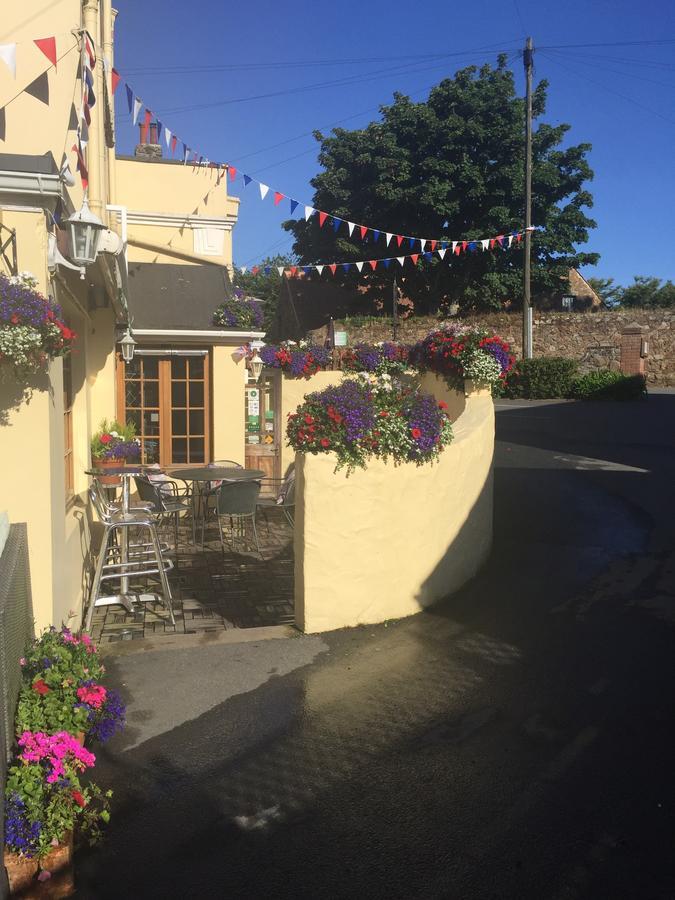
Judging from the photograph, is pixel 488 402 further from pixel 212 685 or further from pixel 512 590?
pixel 212 685

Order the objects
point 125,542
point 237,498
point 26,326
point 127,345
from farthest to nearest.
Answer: point 127,345 < point 237,498 < point 125,542 < point 26,326

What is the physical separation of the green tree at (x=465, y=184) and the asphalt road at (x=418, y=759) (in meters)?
25.5

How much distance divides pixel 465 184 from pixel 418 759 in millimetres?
29035

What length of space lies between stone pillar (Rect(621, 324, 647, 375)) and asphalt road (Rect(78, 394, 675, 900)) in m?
20.9

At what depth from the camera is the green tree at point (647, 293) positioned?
49.8 meters

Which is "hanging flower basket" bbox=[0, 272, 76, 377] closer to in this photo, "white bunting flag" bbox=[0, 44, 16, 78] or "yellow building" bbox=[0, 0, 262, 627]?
"yellow building" bbox=[0, 0, 262, 627]

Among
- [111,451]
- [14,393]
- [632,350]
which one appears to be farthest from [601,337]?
[14,393]

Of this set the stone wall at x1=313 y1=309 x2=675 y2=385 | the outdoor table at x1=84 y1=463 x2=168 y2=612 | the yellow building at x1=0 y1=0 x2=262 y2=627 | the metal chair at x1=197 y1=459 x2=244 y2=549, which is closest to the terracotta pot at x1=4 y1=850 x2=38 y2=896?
the yellow building at x1=0 y1=0 x2=262 y2=627

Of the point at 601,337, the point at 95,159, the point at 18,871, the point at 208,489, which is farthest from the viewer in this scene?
the point at 601,337

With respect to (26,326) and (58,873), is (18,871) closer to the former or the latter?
(58,873)

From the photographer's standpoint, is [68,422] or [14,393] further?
[68,422]

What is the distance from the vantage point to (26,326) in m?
4.19

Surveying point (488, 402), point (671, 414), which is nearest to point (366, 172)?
point (671, 414)

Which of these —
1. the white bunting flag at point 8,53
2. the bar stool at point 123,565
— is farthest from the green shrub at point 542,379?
the white bunting flag at point 8,53
